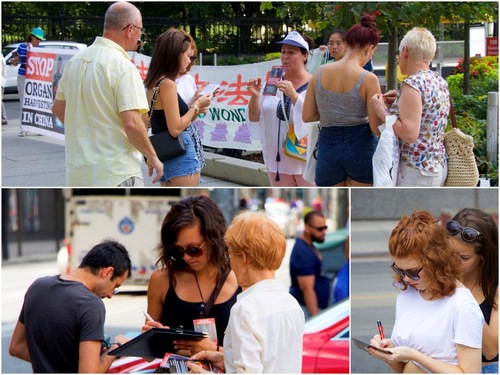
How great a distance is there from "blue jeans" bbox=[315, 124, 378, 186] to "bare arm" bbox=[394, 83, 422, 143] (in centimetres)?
36

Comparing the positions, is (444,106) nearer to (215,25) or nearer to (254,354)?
(254,354)

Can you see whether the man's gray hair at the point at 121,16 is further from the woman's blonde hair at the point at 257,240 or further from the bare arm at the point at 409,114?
the woman's blonde hair at the point at 257,240

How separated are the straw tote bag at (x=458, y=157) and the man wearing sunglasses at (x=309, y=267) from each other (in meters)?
2.33

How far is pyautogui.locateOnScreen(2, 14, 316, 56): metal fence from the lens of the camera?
2617 centimetres

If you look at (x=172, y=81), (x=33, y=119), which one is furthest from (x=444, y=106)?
(x=33, y=119)

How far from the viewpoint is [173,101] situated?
182 inches

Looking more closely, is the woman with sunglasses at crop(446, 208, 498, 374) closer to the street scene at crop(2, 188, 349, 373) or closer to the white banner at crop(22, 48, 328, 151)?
the street scene at crop(2, 188, 349, 373)

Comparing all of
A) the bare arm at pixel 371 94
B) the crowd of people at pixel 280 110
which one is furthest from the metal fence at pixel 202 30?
the bare arm at pixel 371 94

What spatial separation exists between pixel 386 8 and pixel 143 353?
470 centimetres

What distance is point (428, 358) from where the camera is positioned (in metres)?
2.77

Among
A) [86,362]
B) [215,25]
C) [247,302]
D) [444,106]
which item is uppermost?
[215,25]

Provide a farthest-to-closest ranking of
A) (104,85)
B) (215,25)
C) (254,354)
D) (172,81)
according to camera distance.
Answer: (215,25)
(172,81)
(104,85)
(254,354)

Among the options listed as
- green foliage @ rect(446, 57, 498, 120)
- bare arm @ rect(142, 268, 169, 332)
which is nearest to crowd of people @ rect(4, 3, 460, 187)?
bare arm @ rect(142, 268, 169, 332)

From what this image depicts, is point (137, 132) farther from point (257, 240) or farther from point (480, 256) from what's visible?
point (480, 256)
